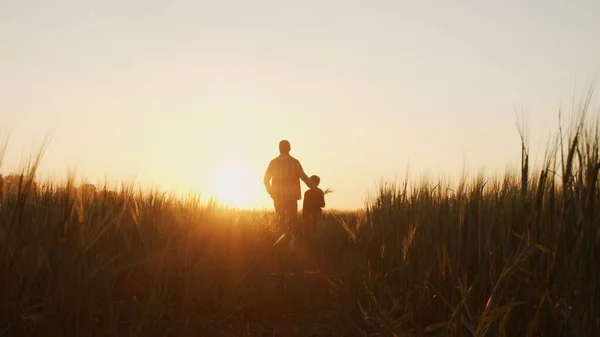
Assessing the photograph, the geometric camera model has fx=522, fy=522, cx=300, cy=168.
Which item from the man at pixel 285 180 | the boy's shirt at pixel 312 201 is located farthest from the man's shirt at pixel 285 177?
the boy's shirt at pixel 312 201

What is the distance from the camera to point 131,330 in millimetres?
2488

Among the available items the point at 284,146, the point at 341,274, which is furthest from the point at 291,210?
the point at 341,274

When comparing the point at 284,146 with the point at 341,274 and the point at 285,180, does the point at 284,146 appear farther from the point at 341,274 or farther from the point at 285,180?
the point at 341,274

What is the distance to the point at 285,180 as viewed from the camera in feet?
28.2

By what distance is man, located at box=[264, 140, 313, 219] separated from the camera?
28.1 feet

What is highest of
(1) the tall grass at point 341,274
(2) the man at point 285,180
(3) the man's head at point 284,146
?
(3) the man's head at point 284,146

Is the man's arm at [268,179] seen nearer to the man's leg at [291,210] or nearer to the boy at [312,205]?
the man's leg at [291,210]

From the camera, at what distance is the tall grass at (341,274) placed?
1854mm

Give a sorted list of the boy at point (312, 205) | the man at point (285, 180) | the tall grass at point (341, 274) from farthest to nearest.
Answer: the boy at point (312, 205)
the man at point (285, 180)
the tall grass at point (341, 274)

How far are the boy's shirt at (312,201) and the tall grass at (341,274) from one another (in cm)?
467

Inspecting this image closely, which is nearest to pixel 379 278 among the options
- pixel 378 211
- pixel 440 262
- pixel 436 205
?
pixel 436 205

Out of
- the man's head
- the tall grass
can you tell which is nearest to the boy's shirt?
the man's head

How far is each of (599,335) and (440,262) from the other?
109 centimetres

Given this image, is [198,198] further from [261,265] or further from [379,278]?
[379,278]
